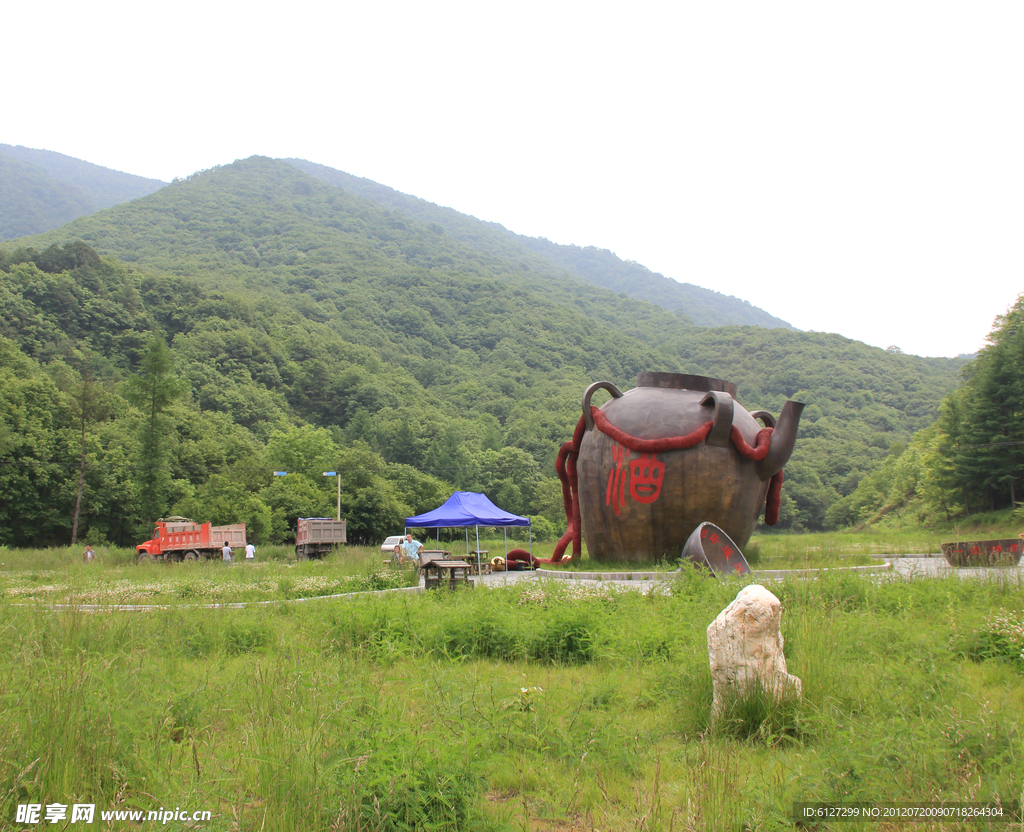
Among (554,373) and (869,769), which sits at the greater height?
(554,373)

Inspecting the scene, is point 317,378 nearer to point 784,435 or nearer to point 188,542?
point 188,542

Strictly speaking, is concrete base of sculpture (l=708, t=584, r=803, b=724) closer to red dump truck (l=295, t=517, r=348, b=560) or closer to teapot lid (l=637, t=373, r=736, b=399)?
teapot lid (l=637, t=373, r=736, b=399)

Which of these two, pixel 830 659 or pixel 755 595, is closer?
pixel 755 595

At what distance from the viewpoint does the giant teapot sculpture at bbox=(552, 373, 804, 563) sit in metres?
14.0

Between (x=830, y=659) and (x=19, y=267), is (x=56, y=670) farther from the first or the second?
(x=19, y=267)

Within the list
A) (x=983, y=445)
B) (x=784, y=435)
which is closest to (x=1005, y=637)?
(x=784, y=435)

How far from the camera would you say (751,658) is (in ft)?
14.2

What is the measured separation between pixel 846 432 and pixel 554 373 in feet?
104

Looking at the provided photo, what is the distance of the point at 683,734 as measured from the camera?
174 inches

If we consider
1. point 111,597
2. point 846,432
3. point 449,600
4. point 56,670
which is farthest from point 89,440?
point 846,432

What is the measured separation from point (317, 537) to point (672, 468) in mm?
19502

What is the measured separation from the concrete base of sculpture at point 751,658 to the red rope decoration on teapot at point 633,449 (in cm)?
969

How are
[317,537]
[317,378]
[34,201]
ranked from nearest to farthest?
[317,537] < [317,378] < [34,201]

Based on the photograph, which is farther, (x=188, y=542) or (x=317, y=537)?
(x=317, y=537)
